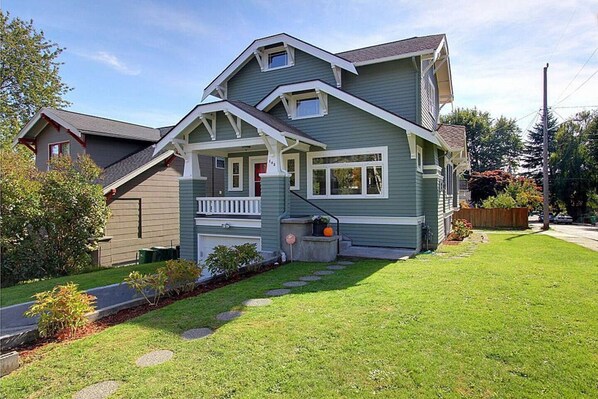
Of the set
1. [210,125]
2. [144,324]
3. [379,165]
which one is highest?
[210,125]

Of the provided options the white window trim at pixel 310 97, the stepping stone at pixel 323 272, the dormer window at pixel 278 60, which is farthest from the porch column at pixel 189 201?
the dormer window at pixel 278 60

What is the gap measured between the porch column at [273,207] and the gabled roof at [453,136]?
722 centimetres

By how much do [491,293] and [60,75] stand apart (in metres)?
32.4

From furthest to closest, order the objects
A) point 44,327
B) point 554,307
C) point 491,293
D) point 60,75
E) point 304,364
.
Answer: point 60,75, point 491,293, point 554,307, point 44,327, point 304,364

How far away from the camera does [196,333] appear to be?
171 inches

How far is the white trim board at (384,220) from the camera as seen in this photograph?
1029cm

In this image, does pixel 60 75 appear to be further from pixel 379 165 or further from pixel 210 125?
pixel 379 165

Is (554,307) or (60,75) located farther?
(60,75)

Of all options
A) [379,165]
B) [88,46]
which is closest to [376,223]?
[379,165]

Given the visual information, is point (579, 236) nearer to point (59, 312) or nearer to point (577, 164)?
point (59, 312)

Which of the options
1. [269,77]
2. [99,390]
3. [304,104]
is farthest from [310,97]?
[99,390]

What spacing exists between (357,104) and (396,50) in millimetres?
3217

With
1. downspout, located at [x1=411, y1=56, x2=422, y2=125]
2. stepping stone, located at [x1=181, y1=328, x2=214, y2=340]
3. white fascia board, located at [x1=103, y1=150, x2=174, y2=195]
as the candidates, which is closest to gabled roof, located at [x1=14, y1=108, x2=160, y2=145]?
white fascia board, located at [x1=103, y1=150, x2=174, y2=195]

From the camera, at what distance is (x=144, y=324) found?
15.5 ft
